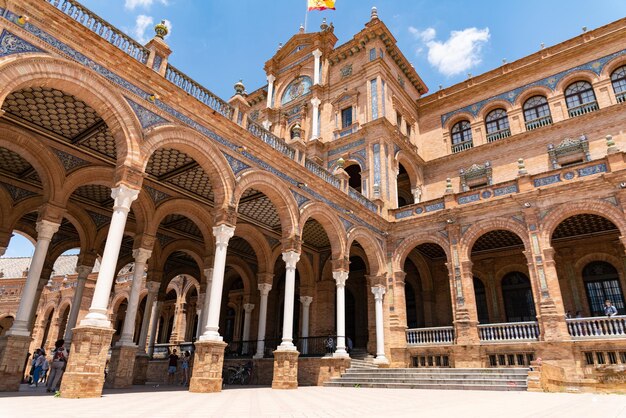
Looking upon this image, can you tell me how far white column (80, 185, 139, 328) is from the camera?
26.7 ft

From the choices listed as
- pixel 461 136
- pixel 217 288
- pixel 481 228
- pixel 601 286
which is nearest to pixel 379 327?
pixel 481 228

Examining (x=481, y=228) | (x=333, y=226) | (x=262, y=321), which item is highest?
(x=481, y=228)

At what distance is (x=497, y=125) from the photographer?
71.7 ft

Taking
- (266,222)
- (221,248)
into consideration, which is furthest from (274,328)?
(221,248)

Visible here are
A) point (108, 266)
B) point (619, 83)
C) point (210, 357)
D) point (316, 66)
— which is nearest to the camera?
point (108, 266)

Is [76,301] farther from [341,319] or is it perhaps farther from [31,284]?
[341,319]

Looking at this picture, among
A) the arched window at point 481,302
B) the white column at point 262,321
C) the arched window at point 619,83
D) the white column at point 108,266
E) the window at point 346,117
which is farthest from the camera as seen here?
the window at point 346,117

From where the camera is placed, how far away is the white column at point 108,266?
8125mm

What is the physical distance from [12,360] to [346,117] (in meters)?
18.8

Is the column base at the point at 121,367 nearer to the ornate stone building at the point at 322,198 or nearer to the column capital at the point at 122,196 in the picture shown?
the ornate stone building at the point at 322,198

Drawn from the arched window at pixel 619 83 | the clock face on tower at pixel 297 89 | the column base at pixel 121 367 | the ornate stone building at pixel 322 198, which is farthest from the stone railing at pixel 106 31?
the arched window at pixel 619 83

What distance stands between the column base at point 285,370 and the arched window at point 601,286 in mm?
13298

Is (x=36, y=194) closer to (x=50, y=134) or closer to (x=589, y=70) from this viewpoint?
(x=50, y=134)

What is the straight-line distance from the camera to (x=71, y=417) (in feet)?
15.7
